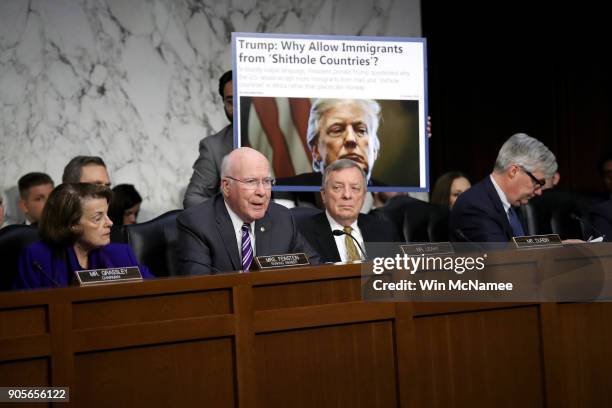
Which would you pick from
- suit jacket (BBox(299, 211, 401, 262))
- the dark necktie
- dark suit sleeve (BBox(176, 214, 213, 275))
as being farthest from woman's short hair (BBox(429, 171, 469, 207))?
dark suit sleeve (BBox(176, 214, 213, 275))

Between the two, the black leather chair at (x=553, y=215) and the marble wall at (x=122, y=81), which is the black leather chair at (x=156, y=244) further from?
the black leather chair at (x=553, y=215)

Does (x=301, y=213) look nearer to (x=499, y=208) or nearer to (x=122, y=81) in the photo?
(x=499, y=208)

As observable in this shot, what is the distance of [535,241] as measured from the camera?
330 cm

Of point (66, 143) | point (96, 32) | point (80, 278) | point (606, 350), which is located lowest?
point (606, 350)

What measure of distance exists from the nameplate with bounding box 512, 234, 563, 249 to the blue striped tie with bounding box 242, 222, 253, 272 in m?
0.97

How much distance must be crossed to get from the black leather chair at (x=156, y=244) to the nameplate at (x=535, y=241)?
1279mm

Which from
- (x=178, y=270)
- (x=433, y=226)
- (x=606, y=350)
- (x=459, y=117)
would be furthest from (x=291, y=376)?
(x=459, y=117)

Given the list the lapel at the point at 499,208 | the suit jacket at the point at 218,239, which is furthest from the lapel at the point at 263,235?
the lapel at the point at 499,208

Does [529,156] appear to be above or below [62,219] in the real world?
above

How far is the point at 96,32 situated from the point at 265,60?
4.73 feet

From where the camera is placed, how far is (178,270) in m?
3.47

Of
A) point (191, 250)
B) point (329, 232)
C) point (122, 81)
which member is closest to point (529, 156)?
point (329, 232)

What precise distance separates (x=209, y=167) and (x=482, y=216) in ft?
4.56

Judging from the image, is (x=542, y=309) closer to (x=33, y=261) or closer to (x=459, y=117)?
(x=33, y=261)
